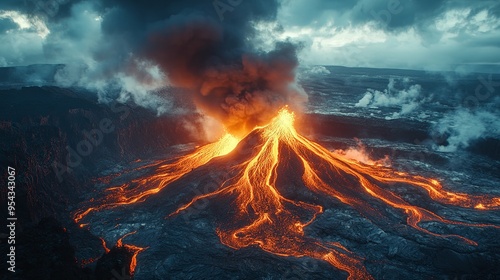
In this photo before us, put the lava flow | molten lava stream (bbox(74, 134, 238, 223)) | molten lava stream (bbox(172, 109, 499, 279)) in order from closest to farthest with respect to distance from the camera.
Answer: molten lava stream (bbox(172, 109, 499, 279))
the lava flow
molten lava stream (bbox(74, 134, 238, 223))

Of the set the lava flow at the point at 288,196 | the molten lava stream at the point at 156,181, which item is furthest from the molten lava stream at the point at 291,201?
the molten lava stream at the point at 156,181

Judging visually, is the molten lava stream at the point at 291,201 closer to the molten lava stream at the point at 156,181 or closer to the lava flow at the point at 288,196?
the lava flow at the point at 288,196

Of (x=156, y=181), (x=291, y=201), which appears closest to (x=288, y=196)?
(x=291, y=201)

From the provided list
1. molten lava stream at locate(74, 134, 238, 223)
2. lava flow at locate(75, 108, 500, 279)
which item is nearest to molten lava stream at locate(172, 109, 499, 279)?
lava flow at locate(75, 108, 500, 279)

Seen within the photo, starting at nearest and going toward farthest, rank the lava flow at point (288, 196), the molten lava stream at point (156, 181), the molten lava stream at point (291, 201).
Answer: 1. the molten lava stream at point (291, 201)
2. the lava flow at point (288, 196)
3. the molten lava stream at point (156, 181)

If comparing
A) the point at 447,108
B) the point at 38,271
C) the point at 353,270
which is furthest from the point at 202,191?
the point at 447,108

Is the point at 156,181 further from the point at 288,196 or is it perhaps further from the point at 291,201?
the point at 291,201

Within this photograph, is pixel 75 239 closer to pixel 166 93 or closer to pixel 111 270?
pixel 111 270

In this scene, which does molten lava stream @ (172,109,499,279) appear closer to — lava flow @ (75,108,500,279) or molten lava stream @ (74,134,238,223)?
lava flow @ (75,108,500,279)
